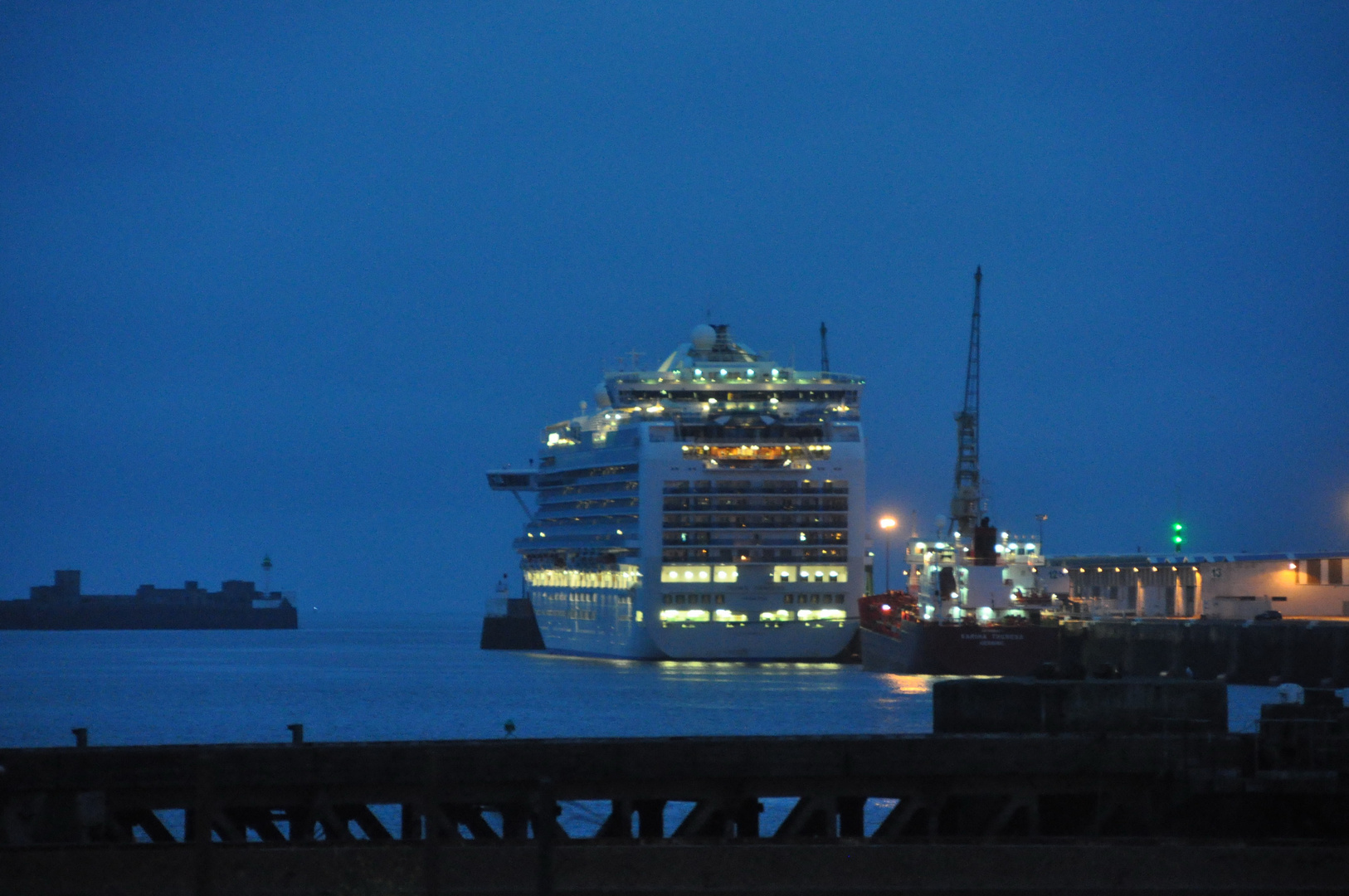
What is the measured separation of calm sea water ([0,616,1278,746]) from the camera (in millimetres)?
55906

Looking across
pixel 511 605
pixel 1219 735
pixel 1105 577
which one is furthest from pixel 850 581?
pixel 1219 735

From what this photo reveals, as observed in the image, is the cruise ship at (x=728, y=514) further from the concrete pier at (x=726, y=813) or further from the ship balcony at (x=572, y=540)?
the concrete pier at (x=726, y=813)

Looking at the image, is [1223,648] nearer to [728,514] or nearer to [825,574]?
[825,574]

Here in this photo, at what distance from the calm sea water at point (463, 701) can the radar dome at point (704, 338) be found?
63.4 feet

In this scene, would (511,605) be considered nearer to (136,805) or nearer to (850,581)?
(850,581)

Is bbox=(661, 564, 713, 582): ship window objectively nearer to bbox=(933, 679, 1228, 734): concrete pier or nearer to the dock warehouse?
the dock warehouse

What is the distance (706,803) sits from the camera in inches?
719

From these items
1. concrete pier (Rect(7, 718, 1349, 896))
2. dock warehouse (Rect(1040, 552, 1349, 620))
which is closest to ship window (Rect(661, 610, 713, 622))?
dock warehouse (Rect(1040, 552, 1349, 620))

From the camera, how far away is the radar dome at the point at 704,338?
10631cm

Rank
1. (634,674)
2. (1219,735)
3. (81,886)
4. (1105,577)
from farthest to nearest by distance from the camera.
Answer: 1. (1105,577)
2. (634,674)
3. (1219,735)
4. (81,886)

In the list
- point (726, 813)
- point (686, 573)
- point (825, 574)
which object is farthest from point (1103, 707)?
→ point (825, 574)

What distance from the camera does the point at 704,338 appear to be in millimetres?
106250

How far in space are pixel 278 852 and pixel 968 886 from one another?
580 cm

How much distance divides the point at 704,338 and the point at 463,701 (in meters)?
37.4
